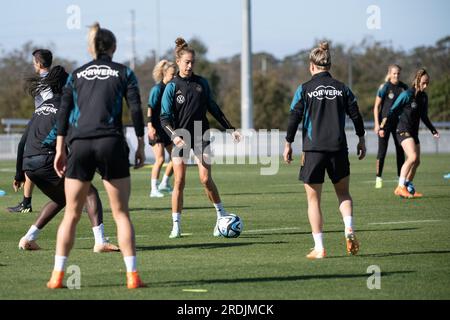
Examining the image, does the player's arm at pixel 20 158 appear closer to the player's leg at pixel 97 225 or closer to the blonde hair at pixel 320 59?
the player's leg at pixel 97 225

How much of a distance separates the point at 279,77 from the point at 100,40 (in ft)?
296

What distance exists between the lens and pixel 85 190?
8695mm

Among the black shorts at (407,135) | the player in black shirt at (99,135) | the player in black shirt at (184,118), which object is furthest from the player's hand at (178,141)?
the black shorts at (407,135)

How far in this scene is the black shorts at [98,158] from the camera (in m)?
8.50

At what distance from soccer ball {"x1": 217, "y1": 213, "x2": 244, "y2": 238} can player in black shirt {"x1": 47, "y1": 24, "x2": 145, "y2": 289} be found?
411 centimetres

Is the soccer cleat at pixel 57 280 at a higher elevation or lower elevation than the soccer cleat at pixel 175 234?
higher

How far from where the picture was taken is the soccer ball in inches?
503

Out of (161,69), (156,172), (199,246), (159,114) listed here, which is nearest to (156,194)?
(156,172)

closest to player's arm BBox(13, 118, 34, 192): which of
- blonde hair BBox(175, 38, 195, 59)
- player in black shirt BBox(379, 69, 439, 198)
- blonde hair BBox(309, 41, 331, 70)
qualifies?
blonde hair BBox(175, 38, 195, 59)

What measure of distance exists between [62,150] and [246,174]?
19970 millimetres

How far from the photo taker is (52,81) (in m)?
11.4

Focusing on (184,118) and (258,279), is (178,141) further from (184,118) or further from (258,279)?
(258,279)

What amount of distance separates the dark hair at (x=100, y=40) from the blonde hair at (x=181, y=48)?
4.05 m
